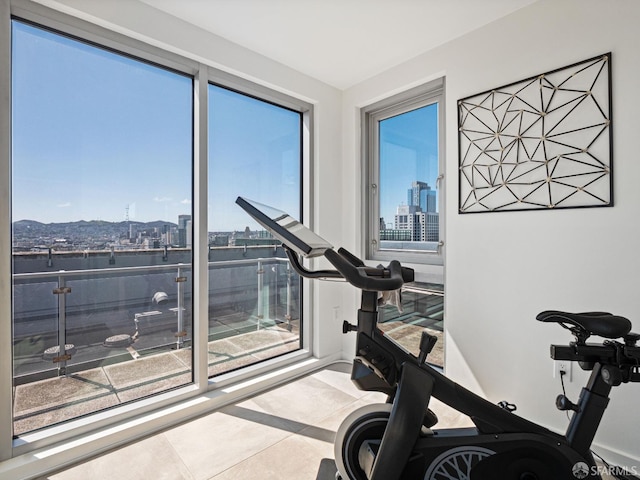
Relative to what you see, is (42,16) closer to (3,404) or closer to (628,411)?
(3,404)

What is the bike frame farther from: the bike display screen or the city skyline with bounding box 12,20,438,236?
the city skyline with bounding box 12,20,438,236

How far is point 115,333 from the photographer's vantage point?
2.13 metres

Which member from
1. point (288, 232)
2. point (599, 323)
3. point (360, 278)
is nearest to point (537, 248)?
point (599, 323)

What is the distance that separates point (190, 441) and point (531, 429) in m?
1.79

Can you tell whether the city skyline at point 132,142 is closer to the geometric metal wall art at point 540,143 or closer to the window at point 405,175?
the window at point 405,175

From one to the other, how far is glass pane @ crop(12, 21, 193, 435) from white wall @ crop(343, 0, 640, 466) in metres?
1.96

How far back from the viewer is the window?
8.98 feet

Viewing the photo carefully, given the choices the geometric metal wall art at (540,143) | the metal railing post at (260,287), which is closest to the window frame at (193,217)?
the metal railing post at (260,287)

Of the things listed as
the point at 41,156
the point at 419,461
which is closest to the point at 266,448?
the point at 419,461

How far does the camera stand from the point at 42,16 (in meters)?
1.83

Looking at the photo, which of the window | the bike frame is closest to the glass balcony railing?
the window

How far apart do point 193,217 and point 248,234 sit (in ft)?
1.55

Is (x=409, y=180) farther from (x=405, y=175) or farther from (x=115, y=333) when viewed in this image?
(x=115, y=333)

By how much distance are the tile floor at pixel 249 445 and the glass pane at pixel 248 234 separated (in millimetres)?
531
